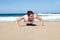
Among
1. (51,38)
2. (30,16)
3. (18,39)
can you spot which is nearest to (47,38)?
(51,38)

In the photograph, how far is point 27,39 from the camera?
4.33 m

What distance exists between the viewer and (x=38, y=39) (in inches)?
171

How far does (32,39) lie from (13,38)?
498 mm

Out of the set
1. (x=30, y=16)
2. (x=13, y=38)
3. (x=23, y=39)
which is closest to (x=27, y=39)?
(x=23, y=39)

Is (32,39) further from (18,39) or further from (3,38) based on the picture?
(3,38)

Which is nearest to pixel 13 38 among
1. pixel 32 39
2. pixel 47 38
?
pixel 32 39

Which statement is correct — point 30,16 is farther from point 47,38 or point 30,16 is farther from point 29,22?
point 47,38

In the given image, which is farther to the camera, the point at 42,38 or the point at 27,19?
the point at 27,19

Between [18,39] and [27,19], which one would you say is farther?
[27,19]

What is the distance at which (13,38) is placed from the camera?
447 centimetres

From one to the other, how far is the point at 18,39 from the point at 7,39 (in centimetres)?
28

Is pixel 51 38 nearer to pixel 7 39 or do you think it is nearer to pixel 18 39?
pixel 18 39

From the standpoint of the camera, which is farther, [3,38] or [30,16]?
[30,16]

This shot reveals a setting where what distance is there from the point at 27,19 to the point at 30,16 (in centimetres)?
21
